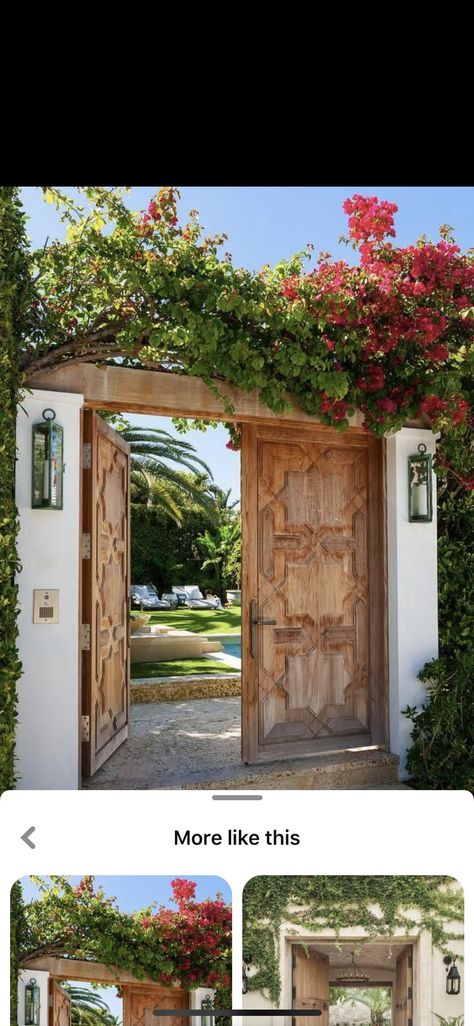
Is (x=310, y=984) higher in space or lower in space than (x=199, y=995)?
higher

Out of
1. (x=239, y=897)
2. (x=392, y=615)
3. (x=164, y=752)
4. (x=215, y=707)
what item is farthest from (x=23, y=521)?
(x=215, y=707)

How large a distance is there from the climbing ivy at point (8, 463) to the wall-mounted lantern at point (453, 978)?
2.51 meters

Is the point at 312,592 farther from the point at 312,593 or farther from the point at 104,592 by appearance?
the point at 104,592

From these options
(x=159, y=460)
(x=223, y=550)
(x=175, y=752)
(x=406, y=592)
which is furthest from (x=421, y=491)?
(x=223, y=550)

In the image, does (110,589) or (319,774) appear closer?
(319,774)

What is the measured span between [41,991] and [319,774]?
3296 millimetres

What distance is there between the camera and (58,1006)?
1111mm

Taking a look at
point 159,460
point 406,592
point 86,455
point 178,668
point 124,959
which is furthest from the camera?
point 159,460

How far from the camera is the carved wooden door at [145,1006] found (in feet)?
3.54

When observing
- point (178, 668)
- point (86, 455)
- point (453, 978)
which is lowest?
point (178, 668)

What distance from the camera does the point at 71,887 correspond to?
1.22 m

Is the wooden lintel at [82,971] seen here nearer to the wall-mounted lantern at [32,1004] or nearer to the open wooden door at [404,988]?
the wall-mounted lantern at [32,1004]

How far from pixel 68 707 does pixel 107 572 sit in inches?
41.0
